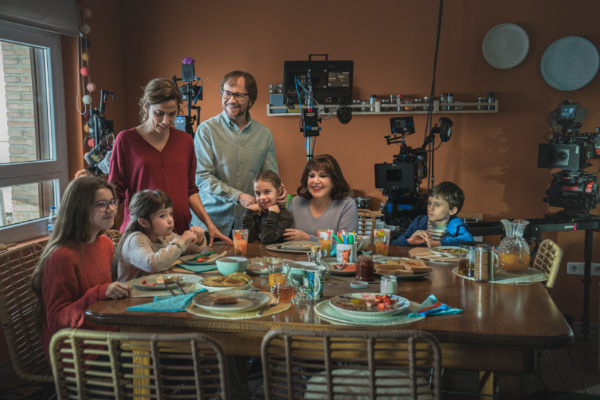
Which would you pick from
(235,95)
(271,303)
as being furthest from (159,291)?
(235,95)

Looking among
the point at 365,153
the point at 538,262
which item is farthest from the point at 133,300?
the point at 365,153

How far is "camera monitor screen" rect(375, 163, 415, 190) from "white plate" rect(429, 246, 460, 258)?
0.96 metres

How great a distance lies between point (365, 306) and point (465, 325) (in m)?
0.28

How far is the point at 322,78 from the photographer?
13.2 ft

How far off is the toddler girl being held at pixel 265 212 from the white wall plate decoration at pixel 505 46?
208 centimetres

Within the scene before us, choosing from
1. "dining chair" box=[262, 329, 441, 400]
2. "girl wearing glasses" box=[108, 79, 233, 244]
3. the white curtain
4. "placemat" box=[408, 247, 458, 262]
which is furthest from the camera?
the white curtain

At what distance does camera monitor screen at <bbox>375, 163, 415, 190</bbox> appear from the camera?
3.47 m

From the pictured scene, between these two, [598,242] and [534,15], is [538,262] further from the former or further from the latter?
[534,15]

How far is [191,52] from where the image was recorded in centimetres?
463

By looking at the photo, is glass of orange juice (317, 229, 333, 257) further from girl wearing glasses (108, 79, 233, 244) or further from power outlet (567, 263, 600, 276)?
power outlet (567, 263, 600, 276)

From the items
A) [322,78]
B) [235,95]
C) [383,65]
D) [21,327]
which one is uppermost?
[383,65]

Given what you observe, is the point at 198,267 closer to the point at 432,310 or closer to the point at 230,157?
the point at 432,310

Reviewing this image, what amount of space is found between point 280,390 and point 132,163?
162 centimetres

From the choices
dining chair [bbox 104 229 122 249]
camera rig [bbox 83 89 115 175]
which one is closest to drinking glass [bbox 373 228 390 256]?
dining chair [bbox 104 229 122 249]
